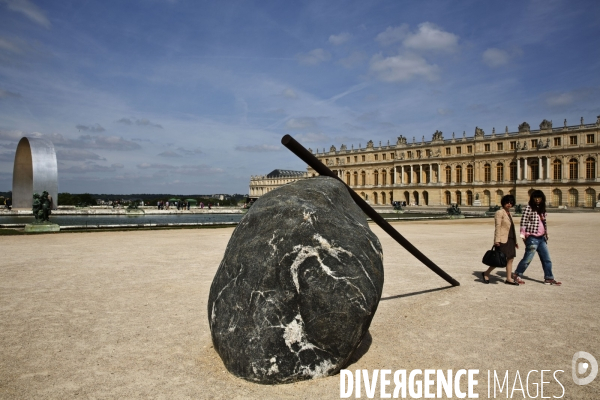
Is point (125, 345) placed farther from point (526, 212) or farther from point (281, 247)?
point (526, 212)

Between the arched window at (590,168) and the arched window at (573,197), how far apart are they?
2538 mm

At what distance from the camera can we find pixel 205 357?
4.30 meters

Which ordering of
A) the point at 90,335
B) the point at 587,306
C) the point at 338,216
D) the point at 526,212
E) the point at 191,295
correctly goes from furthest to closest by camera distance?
1. the point at 526,212
2. the point at 191,295
3. the point at 587,306
4. the point at 90,335
5. the point at 338,216

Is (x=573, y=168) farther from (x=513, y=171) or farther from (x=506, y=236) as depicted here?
(x=506, y=236)

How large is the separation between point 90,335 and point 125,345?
2.22 feet

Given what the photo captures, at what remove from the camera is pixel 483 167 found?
6631cm

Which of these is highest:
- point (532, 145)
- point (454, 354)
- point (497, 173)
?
point (532, 145)

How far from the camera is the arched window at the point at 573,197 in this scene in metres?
56.4

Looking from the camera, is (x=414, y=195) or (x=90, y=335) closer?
(x=90, y=335)

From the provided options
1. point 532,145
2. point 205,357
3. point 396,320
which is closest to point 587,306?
point 396,320

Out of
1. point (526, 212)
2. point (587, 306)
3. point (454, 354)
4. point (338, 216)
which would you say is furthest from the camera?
point (526, 212)

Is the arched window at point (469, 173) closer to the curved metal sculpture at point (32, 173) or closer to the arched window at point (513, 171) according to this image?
the arched window at point (513, 171)

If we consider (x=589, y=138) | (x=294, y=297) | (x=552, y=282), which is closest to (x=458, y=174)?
(x=589, y=138)

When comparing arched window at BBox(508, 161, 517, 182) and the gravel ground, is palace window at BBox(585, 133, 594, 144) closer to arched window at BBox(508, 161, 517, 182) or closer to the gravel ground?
arched window at BBox(508, 161, 517, 182)
